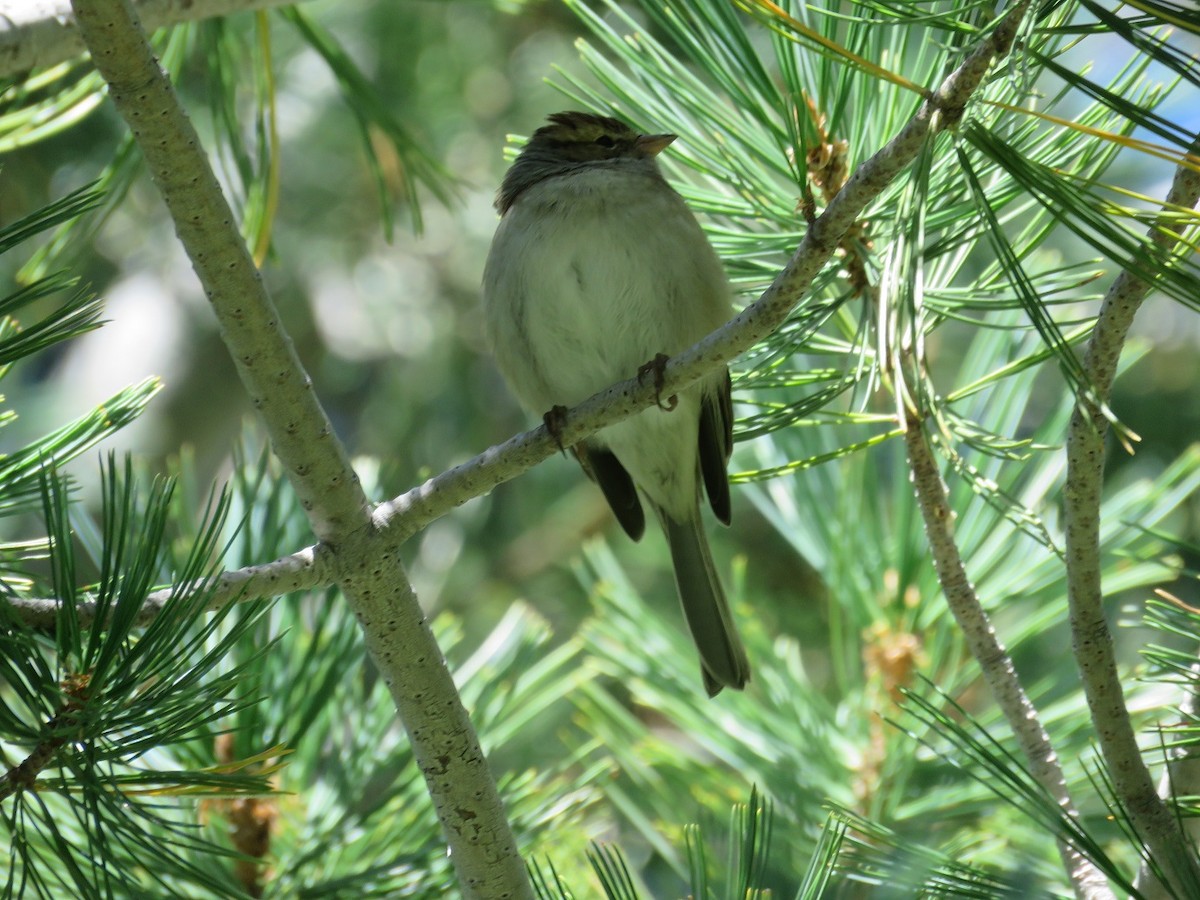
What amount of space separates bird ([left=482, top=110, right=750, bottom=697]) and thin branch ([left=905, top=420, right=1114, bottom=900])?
81 centimetres

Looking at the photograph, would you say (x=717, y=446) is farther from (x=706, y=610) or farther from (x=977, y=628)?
(x=977, y=628)

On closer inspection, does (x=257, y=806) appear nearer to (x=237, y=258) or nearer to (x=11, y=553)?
(x=11, y=553)

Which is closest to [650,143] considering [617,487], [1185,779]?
[617,487]

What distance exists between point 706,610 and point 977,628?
1.02 metres

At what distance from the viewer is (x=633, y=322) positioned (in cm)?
263

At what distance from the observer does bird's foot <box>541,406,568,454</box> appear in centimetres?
180

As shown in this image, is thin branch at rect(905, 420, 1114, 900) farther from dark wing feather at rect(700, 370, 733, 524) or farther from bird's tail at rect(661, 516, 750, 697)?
dark wing feather at rect(700, 370, 733, 524)

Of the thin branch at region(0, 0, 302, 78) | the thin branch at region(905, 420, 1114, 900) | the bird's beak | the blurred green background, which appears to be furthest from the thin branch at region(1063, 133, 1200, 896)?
the blurred green background

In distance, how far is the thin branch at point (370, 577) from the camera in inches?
59.1

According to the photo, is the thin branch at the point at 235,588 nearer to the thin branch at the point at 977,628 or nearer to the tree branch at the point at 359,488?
the tree branch at the point at 359,488

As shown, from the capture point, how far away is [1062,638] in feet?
12.1

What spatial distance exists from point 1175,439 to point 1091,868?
3110 millimetres

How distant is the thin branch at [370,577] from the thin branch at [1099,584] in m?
0.74

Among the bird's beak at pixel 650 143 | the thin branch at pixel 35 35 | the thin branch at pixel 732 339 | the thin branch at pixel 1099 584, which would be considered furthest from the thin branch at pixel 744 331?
the bird's beak at pixel 650 143
